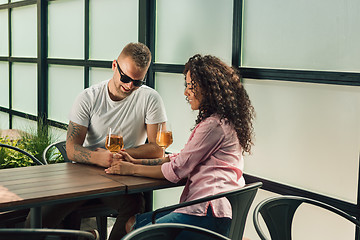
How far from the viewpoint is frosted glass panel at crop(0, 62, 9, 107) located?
740cm

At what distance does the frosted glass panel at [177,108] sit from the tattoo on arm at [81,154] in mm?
1126

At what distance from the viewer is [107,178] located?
2.57 metres

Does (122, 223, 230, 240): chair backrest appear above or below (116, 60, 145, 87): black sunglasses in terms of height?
below

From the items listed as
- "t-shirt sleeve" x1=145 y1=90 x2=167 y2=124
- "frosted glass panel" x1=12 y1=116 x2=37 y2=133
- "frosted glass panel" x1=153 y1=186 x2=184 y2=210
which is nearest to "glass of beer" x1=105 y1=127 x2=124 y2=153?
"t-shirt sleeve" x1=145 y1=90 x2=167 y2=124

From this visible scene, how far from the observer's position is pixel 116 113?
319 cm

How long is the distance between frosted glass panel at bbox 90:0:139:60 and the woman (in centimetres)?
Result: 203

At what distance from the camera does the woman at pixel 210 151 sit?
238cm

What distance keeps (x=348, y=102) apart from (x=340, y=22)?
0.45 meters

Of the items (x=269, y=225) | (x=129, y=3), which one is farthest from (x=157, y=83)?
(x=269, y=225)

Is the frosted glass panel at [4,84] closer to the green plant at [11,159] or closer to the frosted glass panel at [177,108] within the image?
the green plant at [11,159]

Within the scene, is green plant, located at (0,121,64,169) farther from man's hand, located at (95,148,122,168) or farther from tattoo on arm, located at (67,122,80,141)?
man's hand, located at (95,148,122,168)

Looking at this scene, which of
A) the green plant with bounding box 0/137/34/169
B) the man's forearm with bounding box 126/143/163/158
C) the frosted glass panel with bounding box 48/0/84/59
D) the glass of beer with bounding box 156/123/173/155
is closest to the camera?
the glass of beer with bounding box 156/123/173/155

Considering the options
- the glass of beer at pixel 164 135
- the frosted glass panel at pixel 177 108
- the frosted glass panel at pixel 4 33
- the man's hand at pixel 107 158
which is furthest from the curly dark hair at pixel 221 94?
the frosted glass panel at pixel 4 33

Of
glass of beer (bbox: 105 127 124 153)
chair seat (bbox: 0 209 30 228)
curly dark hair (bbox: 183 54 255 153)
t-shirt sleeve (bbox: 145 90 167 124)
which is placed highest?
curly dark hair (bbox: 183 54 255 153)
